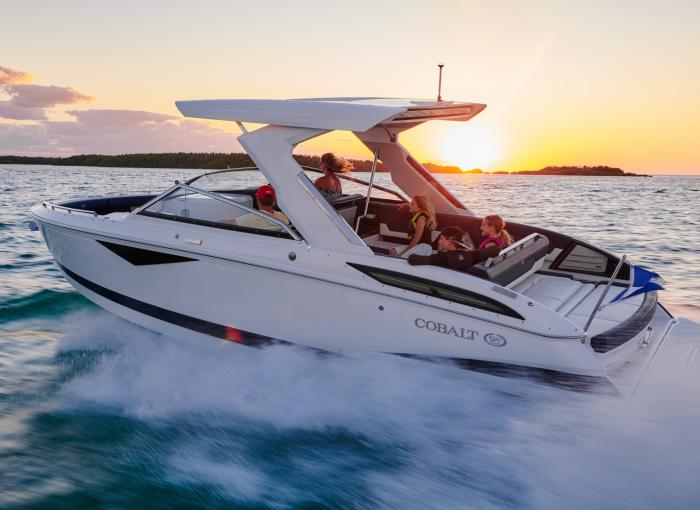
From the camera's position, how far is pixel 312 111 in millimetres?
4035

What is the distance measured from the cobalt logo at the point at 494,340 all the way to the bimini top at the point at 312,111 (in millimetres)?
1635

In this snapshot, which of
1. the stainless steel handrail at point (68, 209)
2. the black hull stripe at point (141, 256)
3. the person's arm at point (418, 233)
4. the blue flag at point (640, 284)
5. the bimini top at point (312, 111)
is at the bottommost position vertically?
the blue flag at point (640, 284)

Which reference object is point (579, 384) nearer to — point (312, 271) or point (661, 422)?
point (661, 422)

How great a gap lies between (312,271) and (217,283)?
2.91 feet

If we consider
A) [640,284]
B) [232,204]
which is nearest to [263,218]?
[232,204]

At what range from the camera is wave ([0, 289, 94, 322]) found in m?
6.34

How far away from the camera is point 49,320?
20.3 ft

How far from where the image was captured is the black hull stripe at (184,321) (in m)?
4.47

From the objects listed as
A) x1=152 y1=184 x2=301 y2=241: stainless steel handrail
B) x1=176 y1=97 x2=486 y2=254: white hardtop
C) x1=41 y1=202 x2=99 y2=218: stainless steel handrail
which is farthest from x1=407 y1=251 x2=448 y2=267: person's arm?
x1=41 y1=202 x2=99 y2=218: stainless steel handrail

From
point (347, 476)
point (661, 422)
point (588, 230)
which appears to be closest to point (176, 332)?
point (347, 476)

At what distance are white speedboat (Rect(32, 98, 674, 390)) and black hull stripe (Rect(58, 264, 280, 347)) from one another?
0.01 metres

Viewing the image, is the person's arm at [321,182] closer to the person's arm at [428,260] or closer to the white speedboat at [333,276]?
the white speedboat at [333,276]

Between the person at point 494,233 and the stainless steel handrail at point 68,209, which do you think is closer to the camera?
the person at point 494,233

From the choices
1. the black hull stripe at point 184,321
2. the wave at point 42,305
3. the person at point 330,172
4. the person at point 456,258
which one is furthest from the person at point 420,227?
the wave at point 42,305
